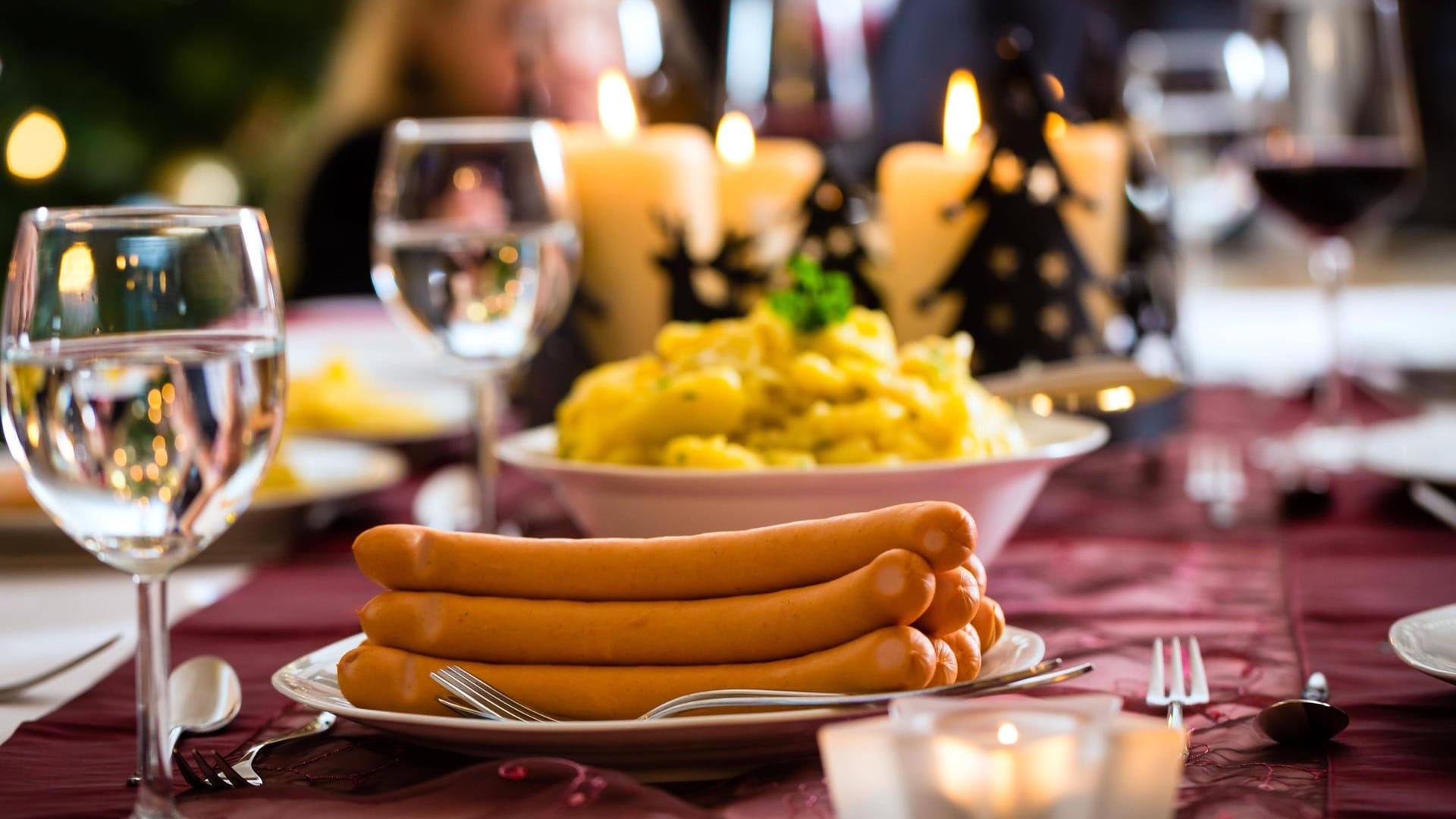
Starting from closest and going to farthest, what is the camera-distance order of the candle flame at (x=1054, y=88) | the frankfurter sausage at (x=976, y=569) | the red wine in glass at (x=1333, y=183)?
the frankfurter sausage at (x=976, y=569), the candle flame at (x=1054, y=88), the red wine in glass at (x=1333, y=183)

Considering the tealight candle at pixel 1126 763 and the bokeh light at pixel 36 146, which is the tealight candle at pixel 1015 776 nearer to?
the tealight candle at pixel 1126 763

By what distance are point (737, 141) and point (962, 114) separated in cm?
29

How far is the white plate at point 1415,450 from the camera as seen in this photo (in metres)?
1.35

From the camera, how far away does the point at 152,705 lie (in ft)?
2.04

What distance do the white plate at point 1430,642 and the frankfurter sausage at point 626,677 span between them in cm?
26

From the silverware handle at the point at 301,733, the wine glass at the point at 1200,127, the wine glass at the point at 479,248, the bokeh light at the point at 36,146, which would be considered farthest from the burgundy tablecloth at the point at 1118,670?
the bokeh light at the point at 36,146

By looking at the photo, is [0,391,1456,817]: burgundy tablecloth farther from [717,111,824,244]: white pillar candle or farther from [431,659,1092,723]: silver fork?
[717,111,824,244]: white pillar candle

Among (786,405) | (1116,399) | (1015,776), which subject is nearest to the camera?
(1015,776)

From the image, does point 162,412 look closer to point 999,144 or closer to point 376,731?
point 376,731

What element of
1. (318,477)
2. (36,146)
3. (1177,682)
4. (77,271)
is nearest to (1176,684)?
(1177,682)

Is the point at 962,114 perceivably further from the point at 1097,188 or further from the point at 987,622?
the point at 987,622

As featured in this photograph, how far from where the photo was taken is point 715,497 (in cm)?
101

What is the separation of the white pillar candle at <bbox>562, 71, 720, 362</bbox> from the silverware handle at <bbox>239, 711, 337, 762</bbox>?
863 mm

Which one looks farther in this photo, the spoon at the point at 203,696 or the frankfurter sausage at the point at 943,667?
the spoon at the point at 203,696
